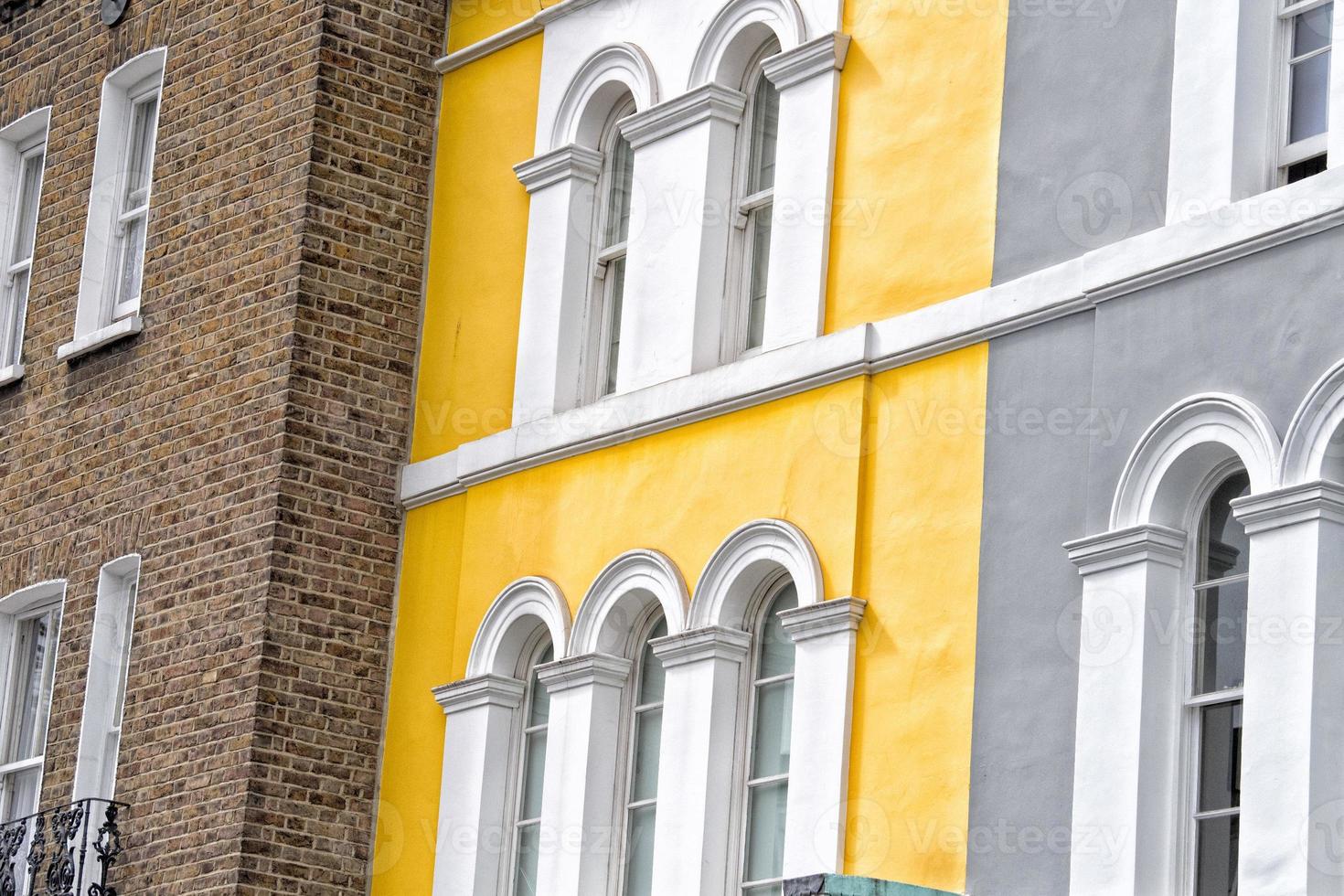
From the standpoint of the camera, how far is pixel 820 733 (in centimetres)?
1266

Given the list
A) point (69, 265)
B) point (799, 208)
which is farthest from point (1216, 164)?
point (69, 265)

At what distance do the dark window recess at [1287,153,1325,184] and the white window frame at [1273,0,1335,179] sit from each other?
0.02m

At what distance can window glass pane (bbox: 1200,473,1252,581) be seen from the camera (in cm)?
1128

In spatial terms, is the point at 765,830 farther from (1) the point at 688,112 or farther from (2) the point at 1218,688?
(1) the point at 688,112

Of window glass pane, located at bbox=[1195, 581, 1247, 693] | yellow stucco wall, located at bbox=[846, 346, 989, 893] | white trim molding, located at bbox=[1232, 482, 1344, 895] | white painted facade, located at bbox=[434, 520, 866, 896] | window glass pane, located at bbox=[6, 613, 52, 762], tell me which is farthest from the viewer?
window glass pane, located at bbox=[6, 613, 52, 762]

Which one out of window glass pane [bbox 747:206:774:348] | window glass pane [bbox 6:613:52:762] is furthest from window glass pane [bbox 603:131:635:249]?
window glass pane [bbox 6:613:52:762]

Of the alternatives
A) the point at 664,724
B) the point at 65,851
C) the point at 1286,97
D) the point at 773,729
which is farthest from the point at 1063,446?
the point at 65,851

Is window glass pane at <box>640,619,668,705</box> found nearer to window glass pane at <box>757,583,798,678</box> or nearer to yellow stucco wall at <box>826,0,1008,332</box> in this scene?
window glass pane at <box>757,583,798,678</box>

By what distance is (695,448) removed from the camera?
14.0m

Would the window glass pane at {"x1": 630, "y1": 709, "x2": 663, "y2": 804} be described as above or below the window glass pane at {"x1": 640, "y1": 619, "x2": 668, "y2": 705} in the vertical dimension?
below

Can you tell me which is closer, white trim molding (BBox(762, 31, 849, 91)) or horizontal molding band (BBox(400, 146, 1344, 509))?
horizontal molding band (BBox(400, 146, 1344, 509))

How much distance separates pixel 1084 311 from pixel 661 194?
11.2 ft

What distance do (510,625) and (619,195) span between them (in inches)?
103

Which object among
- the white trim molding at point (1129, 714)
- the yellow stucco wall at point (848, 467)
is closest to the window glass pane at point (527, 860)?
the yellow stucco wall at point (848, 467)
